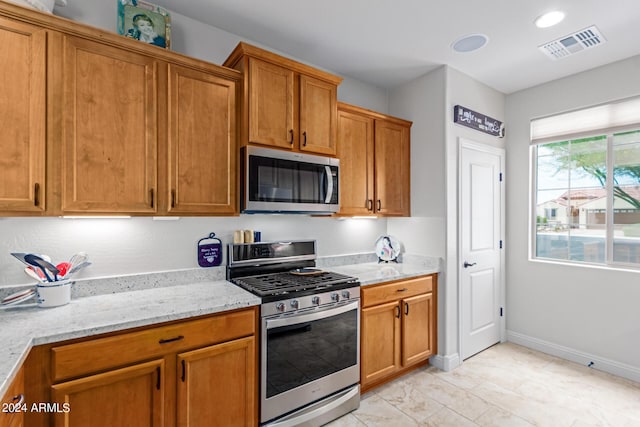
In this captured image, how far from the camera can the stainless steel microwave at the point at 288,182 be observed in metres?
2.13

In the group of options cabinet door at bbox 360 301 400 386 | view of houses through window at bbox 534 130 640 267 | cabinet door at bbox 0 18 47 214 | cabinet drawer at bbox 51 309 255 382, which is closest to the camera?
cabinet drawer at bbox 51 309 255 382

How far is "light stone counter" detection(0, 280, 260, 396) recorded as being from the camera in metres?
1.24

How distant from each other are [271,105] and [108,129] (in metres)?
1.02

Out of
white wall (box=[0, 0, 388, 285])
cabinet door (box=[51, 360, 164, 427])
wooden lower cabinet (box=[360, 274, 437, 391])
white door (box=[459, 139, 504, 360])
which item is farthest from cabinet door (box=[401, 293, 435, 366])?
cabinet door (box=[51, 360, 164, 427])

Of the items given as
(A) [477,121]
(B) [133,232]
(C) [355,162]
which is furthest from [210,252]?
(A) [477,121]

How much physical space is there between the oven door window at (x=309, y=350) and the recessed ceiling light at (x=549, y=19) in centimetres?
250

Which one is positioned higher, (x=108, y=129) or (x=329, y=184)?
(x=108, y=129)

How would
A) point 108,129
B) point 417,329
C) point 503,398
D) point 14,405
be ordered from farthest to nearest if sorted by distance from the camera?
point 417,329 → point 503,398 → point 108,129 → point 14,405

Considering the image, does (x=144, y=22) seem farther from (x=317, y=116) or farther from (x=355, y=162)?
(x=355, y=162)

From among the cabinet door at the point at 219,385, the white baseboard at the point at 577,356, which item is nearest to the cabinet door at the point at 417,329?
the white baseboard at the point at 577,356

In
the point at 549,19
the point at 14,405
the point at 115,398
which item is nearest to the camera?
the point at 14,405

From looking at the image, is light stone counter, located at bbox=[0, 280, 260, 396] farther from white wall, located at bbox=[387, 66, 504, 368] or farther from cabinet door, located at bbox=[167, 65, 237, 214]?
white wall, located at bbox=[387, 66, 504, 368]

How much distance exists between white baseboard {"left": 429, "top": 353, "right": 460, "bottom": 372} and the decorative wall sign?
2251 mm

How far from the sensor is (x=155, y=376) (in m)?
1.56
